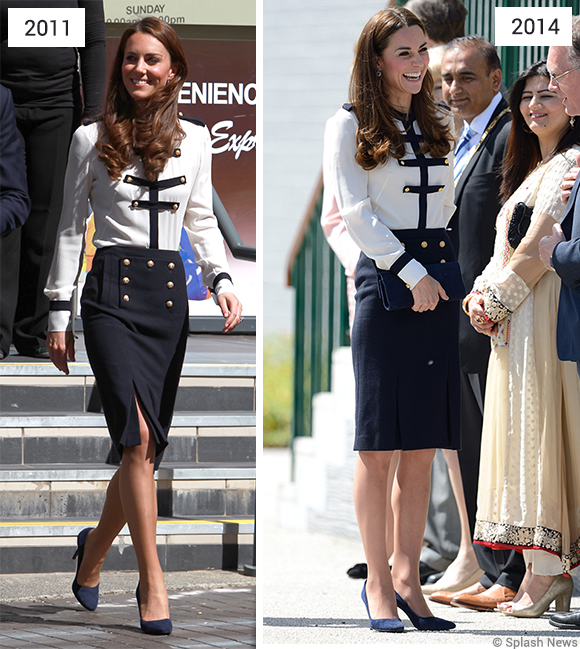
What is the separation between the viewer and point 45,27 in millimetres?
3385

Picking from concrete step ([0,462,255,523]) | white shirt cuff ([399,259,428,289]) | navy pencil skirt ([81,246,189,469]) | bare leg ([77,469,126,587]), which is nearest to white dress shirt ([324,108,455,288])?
white shirt cuff ([399,259,428,289])

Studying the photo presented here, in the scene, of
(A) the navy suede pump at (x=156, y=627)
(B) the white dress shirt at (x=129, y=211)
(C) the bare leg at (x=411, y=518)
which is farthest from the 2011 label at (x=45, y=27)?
(A) the navy suede pump at (x=156, y=627)

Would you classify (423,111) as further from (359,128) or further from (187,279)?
(187,279)

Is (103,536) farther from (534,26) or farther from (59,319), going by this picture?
(534,26)

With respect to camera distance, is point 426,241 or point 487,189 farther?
point 487,189

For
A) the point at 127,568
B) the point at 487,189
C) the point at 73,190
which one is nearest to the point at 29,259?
the point at 73,190

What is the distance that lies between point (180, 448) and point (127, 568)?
1.42ft

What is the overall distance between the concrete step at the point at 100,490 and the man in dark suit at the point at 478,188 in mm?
917

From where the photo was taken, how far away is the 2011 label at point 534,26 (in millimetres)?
3465

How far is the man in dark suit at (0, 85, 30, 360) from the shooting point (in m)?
3.45

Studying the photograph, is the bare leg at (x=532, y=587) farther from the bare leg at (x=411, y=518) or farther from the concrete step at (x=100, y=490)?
the concrete step at (x=100, y=490)

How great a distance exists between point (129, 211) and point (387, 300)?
850mm

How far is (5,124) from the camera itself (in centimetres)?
345

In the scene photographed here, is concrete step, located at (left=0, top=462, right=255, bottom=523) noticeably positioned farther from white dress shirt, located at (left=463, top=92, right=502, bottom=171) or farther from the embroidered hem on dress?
white dress shirt, located at (left=463, top=92, right=502, bottom=171)
